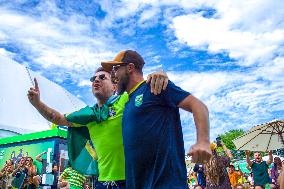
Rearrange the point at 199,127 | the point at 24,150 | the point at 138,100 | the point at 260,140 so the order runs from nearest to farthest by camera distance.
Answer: the point at 199,127 < the point at 138,100 < the point at 260,140 < the point at 24,150

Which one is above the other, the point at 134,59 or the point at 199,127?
the point at 134,59

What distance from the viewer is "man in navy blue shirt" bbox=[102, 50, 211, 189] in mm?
2357

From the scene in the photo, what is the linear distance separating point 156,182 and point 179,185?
6.0 inches

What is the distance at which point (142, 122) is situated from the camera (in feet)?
8.36

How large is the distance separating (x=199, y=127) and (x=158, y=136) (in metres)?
0.32

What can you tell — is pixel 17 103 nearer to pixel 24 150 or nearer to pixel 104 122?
pixel 24 150

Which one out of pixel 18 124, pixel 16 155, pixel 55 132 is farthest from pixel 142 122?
pixel 18 124

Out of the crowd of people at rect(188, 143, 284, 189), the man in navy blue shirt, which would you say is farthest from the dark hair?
the crowd of people at rect(188, 143, 284, 189)

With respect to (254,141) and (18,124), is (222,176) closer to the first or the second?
(254,141)

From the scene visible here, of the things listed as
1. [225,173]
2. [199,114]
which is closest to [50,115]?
[199,114]

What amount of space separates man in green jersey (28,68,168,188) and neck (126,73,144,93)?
713mm

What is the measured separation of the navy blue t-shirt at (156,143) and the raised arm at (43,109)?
1.37 meters

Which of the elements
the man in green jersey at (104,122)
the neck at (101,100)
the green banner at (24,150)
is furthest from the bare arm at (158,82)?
the green banner at (24,150)

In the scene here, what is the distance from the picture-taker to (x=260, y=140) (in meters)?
12.0
